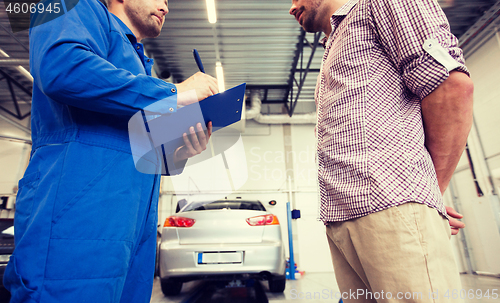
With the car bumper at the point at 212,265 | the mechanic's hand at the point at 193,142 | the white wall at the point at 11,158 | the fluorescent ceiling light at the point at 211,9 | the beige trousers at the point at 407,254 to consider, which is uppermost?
the fluorescent ceiling light at the point at 211,9

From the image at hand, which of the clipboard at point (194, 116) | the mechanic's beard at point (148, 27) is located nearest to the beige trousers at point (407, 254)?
the clipboard at point (194, 116)

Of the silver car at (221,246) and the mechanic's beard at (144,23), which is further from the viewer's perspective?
the silver car at (221,246)

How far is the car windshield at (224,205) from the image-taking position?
3055 mm

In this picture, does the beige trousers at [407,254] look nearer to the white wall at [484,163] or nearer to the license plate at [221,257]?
the license plate at [221,257]

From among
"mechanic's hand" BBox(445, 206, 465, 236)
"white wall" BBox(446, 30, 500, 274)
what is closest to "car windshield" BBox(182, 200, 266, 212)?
"mechanic's hand" BBox(445, 206, 465, 236)

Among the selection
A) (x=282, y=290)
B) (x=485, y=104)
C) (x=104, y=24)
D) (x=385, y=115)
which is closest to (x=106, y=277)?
(x=104, y=24)

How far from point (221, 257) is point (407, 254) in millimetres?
2340

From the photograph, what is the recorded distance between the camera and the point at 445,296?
566 millimetres

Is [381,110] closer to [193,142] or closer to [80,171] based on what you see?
[193,142]

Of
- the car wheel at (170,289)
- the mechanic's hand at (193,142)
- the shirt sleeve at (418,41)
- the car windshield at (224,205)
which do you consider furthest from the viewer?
the car wheel at (170,289)

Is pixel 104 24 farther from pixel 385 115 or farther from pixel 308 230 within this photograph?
pixel 308 230

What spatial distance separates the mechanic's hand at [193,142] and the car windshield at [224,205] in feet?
7.22

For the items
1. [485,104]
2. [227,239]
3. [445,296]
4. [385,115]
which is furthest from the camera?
[485,104]

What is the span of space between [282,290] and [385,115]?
10.8 ft
